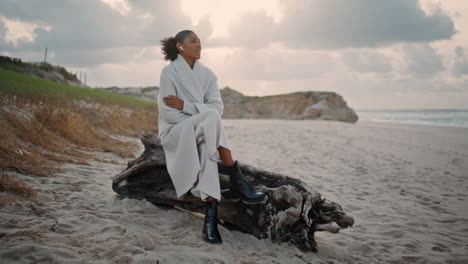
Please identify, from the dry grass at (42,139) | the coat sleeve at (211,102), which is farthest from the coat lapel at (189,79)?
the dry grass at (42,139)


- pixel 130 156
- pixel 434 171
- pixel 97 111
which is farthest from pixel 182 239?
pixel 97 111

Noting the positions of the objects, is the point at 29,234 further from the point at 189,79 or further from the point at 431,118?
the point at 431,118

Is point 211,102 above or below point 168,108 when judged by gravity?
above

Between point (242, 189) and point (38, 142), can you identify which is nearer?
Result: point (242, 189)

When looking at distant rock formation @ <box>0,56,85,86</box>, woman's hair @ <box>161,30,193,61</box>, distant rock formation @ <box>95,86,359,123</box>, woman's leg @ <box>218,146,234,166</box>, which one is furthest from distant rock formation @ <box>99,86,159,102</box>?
woman's leg @ <box>218,146,234,166</box>

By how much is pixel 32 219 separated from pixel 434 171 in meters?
7.48

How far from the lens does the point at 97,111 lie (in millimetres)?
9477

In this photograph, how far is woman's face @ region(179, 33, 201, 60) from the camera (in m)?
3.38

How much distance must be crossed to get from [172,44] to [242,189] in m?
1.78

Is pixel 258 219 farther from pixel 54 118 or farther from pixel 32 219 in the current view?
pixel 54 118

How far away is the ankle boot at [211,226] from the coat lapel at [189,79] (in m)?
1.13

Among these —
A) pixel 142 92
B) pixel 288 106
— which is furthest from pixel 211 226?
pixel 142 92

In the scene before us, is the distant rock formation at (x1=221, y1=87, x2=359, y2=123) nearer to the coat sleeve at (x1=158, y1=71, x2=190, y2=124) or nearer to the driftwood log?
the driftwood log

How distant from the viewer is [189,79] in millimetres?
3379
